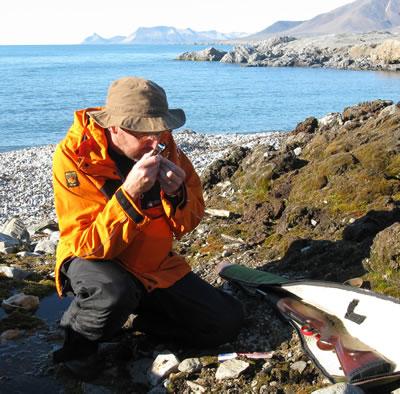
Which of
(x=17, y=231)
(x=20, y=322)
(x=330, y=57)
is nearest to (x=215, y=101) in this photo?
(x=17, y=231)

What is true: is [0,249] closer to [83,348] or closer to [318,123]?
[83,348]

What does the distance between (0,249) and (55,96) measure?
150ft

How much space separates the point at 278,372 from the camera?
14.3ft

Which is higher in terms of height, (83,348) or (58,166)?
(58,166)

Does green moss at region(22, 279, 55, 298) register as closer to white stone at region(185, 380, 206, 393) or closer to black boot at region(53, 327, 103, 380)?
black boot at region(53, 327, 103, 380)

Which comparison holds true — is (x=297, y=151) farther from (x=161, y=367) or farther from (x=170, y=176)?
(x=161, y=367)

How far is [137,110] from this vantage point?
4.23 m

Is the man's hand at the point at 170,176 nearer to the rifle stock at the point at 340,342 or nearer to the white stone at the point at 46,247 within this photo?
the rifle stock at the point at 340,342

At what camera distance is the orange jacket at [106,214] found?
4.30m

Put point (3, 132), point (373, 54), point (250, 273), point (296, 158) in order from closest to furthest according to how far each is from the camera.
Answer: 1. point (250, 273)
2. point (296, 158)
3. point (3, 132)
4. point (373, 54)

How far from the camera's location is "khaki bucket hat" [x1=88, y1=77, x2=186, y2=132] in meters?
4.20

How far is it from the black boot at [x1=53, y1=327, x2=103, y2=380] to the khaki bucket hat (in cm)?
171

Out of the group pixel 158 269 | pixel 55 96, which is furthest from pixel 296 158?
pixel 55 96

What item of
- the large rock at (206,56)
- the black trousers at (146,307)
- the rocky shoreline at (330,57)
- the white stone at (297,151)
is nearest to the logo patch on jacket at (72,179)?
the black trousers at (146,307)
